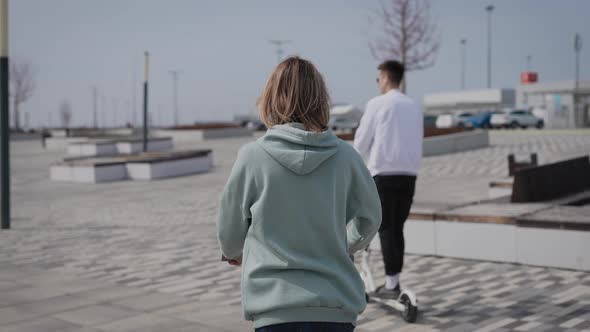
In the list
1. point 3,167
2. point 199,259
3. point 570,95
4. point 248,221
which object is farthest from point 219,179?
point 570,95

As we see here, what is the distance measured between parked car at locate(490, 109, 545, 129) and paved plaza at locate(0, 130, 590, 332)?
3726 centimetres

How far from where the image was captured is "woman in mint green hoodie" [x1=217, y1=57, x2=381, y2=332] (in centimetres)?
230

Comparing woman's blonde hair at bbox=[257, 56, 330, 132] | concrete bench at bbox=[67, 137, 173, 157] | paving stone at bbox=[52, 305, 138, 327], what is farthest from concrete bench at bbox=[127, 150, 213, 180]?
woman's blonde hair at bbox=[257, 56, 330, 132]

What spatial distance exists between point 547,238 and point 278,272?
523 cm

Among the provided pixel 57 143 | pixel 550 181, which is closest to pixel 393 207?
pixel 550 181

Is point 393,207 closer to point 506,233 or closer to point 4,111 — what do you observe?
point 506,233

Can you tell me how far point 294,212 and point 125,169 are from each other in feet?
58.1

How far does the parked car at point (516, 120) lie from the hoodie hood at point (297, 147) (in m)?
47.8

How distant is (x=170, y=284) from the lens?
22.0ft

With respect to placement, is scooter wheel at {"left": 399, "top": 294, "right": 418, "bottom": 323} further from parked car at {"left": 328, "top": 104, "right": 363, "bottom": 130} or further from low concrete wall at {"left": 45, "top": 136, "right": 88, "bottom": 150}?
parked car at {"left": 328, "top": 104, "right": 363, "bottom": 130}

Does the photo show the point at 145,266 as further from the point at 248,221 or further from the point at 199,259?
the point at 248,221

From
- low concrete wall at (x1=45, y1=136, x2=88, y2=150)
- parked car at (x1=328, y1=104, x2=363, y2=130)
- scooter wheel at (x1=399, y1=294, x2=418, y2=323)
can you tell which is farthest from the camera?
parked car at (x1=328, y1=104, x2=363, y2=130)

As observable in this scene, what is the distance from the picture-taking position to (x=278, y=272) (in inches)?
91.6

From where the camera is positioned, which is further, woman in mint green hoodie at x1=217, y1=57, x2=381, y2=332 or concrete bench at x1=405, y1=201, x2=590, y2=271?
concrete bench at x1=405, y1=201, x2=590, y2=271
